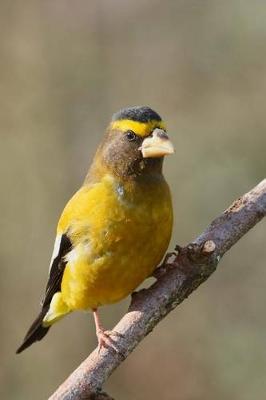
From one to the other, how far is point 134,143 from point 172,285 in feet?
3.02

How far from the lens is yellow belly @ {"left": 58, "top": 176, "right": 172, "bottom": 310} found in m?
4.86

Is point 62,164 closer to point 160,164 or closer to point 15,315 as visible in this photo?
point 15,315

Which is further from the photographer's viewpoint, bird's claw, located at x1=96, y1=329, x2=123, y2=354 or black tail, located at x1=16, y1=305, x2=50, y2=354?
black tail, located at x1=16, y1=305, x2=50, y2=354

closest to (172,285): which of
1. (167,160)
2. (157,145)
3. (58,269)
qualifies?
(157,145)

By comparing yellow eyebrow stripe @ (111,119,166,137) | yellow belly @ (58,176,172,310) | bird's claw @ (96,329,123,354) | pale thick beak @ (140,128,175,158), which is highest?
yellow eyebrow stripe @ (111,119,166,137)

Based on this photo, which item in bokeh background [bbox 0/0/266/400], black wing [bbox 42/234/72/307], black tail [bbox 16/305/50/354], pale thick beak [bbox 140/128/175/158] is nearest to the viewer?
pale thick beak [bbox 140/128/175/158]

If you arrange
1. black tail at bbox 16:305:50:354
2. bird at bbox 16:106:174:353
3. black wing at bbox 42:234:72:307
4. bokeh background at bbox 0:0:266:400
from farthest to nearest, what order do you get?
bokeh background at bbox 0:0:266:400 < black tail at bbox 16:305:50:354 < black wing at bbox 42:234:72:307 < bird at bbox 16:106:174:353

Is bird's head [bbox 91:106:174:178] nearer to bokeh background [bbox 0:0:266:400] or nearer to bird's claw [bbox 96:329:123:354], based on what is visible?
bird's claw [bbox 96:329:123:354]

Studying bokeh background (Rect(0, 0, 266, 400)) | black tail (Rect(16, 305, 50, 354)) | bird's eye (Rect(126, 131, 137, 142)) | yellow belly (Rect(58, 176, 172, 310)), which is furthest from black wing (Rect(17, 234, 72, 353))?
bokeh background (Rect(0, 0, 266, 400))

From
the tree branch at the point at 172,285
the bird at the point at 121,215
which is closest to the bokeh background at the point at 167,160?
the bird at the point at 121,215

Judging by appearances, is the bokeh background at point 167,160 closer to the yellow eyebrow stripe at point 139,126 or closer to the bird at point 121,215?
the bird at point 121,215

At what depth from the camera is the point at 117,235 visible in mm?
4883

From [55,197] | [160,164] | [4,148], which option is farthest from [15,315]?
[160,164]

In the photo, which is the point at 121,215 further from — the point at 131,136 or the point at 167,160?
the point at 167,160
